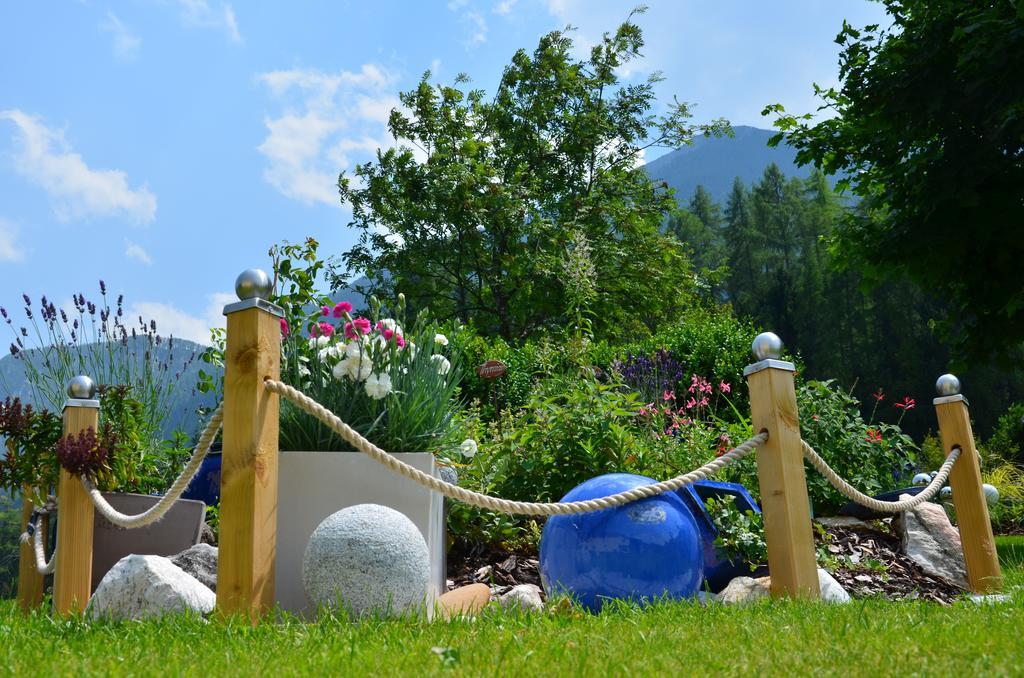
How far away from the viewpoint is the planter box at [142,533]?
465 centimetres

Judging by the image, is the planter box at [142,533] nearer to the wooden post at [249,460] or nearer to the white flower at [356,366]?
the white flower at [356,366]

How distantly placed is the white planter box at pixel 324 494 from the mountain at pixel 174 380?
273cm

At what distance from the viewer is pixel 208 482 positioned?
534 cm

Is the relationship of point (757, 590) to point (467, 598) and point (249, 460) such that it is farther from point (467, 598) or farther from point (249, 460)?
point (249, 460)

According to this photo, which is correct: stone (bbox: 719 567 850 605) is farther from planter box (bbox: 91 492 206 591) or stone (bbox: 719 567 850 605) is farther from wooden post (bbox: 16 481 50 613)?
wooden post (bbox: 16 481 50 613)

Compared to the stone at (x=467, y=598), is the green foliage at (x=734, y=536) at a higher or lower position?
higher

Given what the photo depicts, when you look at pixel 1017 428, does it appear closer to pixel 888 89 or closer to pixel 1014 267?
pixel 1014 267

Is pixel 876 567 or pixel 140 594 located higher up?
pixel 140 594

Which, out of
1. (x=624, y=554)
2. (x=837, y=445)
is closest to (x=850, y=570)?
(x=837, y=445)

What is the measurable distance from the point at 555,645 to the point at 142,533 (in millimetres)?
3203

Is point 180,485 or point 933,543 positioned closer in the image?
point 180,485

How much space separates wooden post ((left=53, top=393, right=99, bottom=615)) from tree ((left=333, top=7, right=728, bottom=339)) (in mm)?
13858

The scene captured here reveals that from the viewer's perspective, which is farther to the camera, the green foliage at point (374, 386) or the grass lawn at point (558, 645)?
the green foliage at point (374, 386)

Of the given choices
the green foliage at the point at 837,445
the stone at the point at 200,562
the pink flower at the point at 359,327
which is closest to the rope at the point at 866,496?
the green foliage at the point at 837,445
